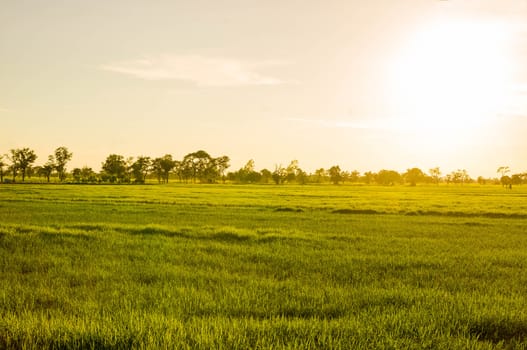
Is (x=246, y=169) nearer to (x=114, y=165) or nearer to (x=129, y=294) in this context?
(x=114, y=165)

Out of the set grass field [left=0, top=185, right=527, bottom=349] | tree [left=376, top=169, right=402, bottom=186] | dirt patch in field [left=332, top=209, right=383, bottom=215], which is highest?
tree [left=376, top=169, right=402, bottom=186]

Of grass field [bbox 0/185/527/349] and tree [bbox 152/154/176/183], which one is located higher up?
tree [bbox 152/154/176/183]

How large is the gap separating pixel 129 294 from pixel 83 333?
2.21m

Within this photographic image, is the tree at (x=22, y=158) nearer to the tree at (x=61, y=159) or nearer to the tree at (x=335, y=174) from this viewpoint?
the tree at (x=61, y=159)

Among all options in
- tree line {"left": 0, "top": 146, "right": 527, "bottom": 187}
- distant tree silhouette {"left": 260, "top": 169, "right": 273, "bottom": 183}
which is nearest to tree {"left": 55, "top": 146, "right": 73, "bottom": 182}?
tree line {"left": 0, "top": 146, "right": 527, "bottom": 187}

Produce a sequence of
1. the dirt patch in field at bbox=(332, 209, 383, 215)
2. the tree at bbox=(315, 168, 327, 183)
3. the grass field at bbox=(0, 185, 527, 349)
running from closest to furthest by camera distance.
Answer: the grass field at bbox=(0, 185, 527, 349), the dirt patch in field at bbox=(332, 209, 383, 215), the tree at bbox=(315, 168, 327, 183)

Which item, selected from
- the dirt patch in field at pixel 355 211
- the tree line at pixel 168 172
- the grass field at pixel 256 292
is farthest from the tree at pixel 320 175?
the grass field at pixel 256 292

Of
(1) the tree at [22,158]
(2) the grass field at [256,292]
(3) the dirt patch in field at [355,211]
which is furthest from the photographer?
(1) the tree at [22,158]

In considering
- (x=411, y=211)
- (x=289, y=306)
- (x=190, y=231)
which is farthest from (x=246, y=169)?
(x=289, y=306)

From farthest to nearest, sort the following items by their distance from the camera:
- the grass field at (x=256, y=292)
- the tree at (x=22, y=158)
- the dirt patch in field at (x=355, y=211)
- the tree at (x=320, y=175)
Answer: the tree at (x=320, y=175) < the tree at (x=22, y=158) < the dirt patch in field at (x=355, y=211) < the grass field at (x=256, y=292)

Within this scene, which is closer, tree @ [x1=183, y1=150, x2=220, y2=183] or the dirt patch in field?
the dirt patch in field

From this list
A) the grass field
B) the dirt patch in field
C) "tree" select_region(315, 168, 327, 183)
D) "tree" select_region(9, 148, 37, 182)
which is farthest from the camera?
"tree" select_region(315, 168, 327, 183)

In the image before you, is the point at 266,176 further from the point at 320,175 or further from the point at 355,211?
the point at 355,211

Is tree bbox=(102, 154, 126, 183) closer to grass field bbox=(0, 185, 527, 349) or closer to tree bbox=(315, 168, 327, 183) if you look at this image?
tree bbox=(315, 168, 327, 183)
